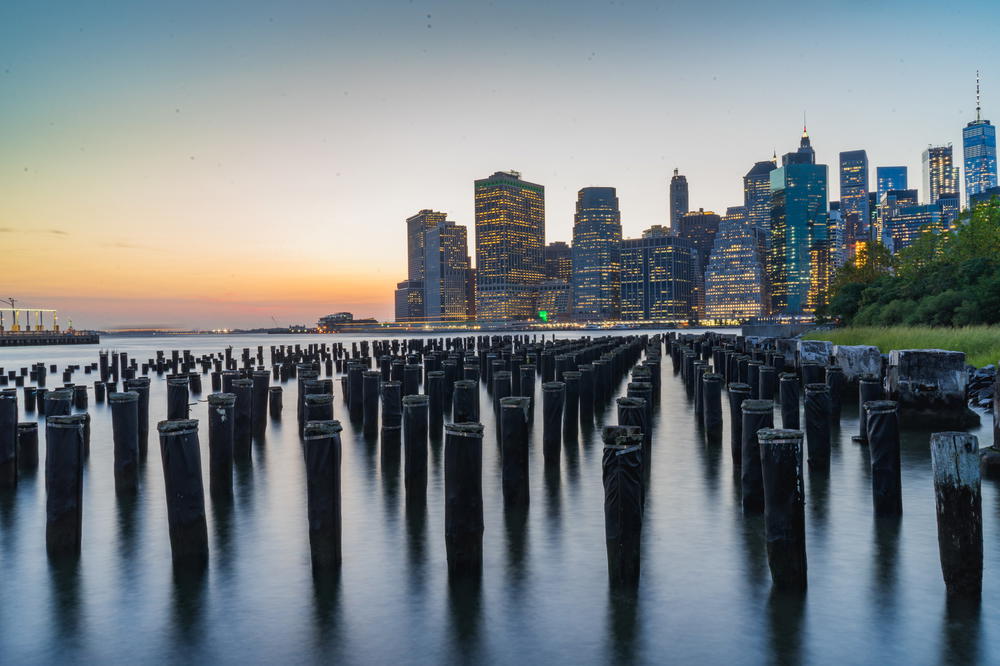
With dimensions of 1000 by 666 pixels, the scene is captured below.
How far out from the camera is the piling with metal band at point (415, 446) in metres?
9.77

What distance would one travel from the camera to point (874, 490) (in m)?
8.69

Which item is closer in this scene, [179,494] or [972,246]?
[179,494]

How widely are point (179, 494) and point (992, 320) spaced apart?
127 feet

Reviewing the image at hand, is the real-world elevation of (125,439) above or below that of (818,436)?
above

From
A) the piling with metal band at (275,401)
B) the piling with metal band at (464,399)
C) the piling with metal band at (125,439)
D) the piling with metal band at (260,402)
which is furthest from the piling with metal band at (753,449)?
the piling with metal band at (275,401)

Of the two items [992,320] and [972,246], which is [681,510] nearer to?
[992,320]

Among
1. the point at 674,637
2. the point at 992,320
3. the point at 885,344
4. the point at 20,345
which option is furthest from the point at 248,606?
the point at 20,345

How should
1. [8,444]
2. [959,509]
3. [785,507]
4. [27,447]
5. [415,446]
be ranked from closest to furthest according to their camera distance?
[959,509], [785,507], [415,446], [8,444], [27,447]

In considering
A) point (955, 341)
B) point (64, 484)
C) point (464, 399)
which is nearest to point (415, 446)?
point (464, 399)

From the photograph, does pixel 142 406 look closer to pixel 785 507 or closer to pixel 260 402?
pixel 260 402

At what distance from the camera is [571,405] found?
15.4 m

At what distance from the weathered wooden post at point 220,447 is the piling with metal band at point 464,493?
5011mm

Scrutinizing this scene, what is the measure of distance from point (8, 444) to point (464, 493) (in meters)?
8.43

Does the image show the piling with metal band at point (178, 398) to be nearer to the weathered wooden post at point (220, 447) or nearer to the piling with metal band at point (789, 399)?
the weathered wooden post at point (220, 447)
